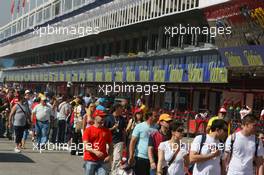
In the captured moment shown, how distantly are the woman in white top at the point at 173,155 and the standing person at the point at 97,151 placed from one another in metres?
1.06

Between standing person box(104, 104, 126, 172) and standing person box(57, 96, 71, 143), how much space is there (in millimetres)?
7114

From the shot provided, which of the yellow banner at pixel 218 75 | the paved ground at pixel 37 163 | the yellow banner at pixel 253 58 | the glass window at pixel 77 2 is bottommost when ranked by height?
the paved ground at pixel 37 163

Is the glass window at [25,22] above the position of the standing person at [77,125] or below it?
above

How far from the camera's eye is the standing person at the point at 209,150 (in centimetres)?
871

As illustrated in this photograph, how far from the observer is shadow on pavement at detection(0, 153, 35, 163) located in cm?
1658

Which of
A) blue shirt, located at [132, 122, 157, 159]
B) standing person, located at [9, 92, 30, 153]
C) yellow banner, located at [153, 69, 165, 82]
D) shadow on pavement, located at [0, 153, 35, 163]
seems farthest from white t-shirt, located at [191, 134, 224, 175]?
yellow banner, located at [153, 69, 165, 82]

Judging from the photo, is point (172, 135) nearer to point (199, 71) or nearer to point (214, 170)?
point (214, 170)

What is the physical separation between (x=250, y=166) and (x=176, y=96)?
3357 cm

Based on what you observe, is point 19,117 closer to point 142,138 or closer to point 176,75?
point 142,138

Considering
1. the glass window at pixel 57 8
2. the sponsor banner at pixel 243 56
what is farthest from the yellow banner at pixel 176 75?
the glass window at pixel 57 8

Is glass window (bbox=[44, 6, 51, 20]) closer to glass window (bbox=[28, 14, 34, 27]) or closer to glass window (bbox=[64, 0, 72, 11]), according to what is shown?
glass window (bbox=[64, 0, 72, 11])

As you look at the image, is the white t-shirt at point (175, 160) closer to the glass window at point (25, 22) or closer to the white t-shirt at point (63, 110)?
the white t-shirt at point (63, 110)

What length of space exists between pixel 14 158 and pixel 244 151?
28.9 ft

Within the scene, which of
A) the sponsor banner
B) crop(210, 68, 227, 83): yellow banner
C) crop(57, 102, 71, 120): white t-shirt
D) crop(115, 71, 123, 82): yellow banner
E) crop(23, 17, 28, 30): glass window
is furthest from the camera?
crop(23, 17, 28, 30): glass window
